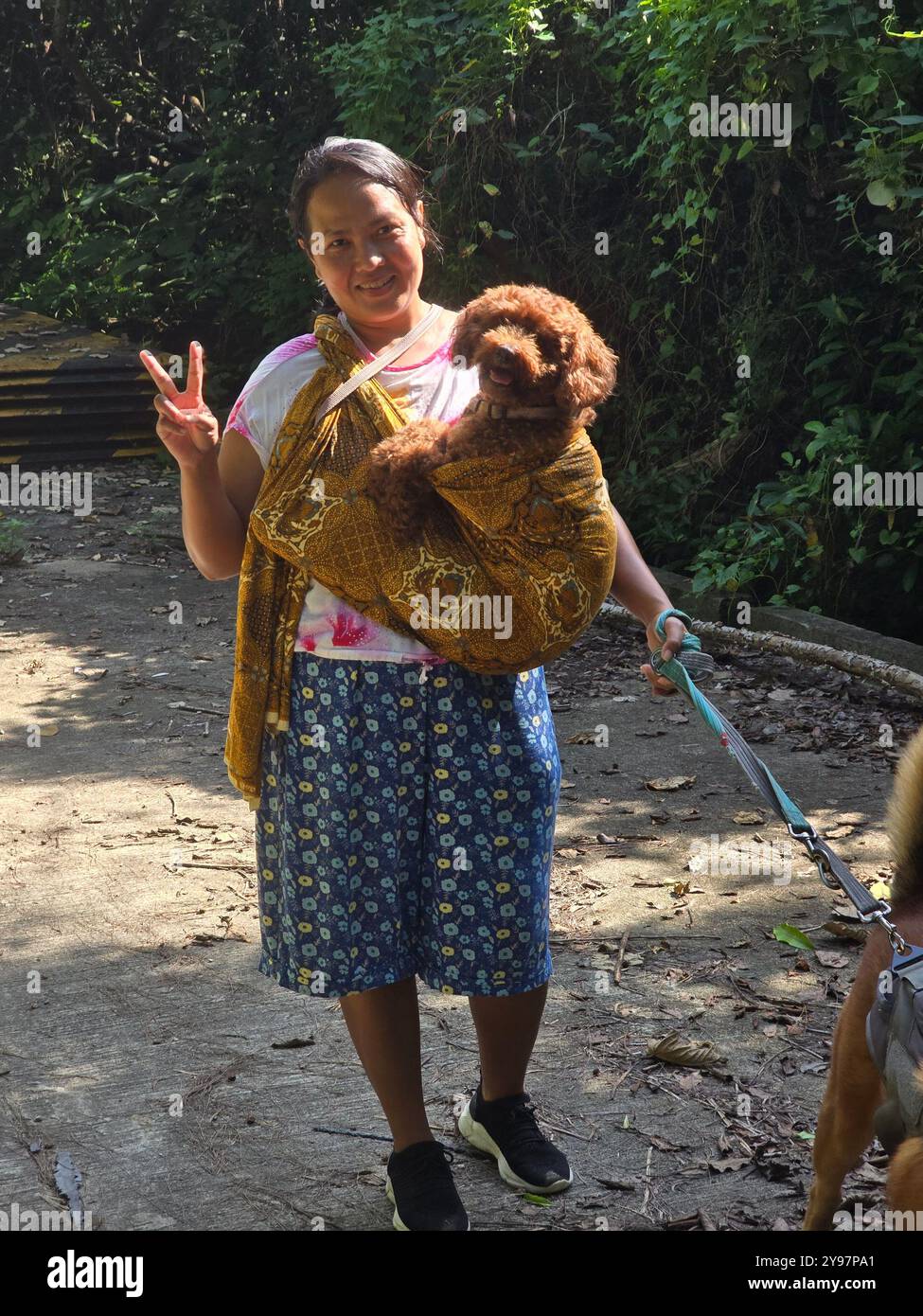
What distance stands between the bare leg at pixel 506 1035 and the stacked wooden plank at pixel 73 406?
978 centimetres

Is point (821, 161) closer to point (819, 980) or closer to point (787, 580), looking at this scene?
point (787, 580)

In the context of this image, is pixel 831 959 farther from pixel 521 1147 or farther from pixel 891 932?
pixel 891 932

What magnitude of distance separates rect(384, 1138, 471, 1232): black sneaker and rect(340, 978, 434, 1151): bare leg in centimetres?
3

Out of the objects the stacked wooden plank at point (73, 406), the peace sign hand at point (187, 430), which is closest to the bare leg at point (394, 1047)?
the peace sign hand at point (187, 430)

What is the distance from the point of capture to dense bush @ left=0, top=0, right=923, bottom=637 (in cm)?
653

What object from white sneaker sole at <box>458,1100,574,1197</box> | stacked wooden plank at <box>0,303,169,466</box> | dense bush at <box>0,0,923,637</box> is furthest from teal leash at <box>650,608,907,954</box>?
stacked wooden plank at <box>0,303,169,466</box>

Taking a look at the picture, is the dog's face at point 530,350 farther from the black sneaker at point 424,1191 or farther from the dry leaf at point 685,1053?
the dry leaf at point 685,1053

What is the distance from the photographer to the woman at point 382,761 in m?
2.61

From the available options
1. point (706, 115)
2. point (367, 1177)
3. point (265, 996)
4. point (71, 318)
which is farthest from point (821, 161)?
point (71, 318)

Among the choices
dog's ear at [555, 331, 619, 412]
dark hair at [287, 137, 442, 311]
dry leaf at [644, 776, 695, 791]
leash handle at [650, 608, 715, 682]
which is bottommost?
dry leaf at [644, 776, 695, 791]

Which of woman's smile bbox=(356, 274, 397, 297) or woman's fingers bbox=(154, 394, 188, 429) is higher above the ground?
woman's smile bbox=(356, 274, 397, 297)

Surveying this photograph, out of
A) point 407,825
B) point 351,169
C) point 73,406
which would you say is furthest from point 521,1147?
point 73,406

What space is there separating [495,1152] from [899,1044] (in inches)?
44.9

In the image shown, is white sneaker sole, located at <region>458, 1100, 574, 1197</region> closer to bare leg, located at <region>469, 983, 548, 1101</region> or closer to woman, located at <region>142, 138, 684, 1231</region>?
bare leg, located at <region>469, 983, 548, 1101</region>
